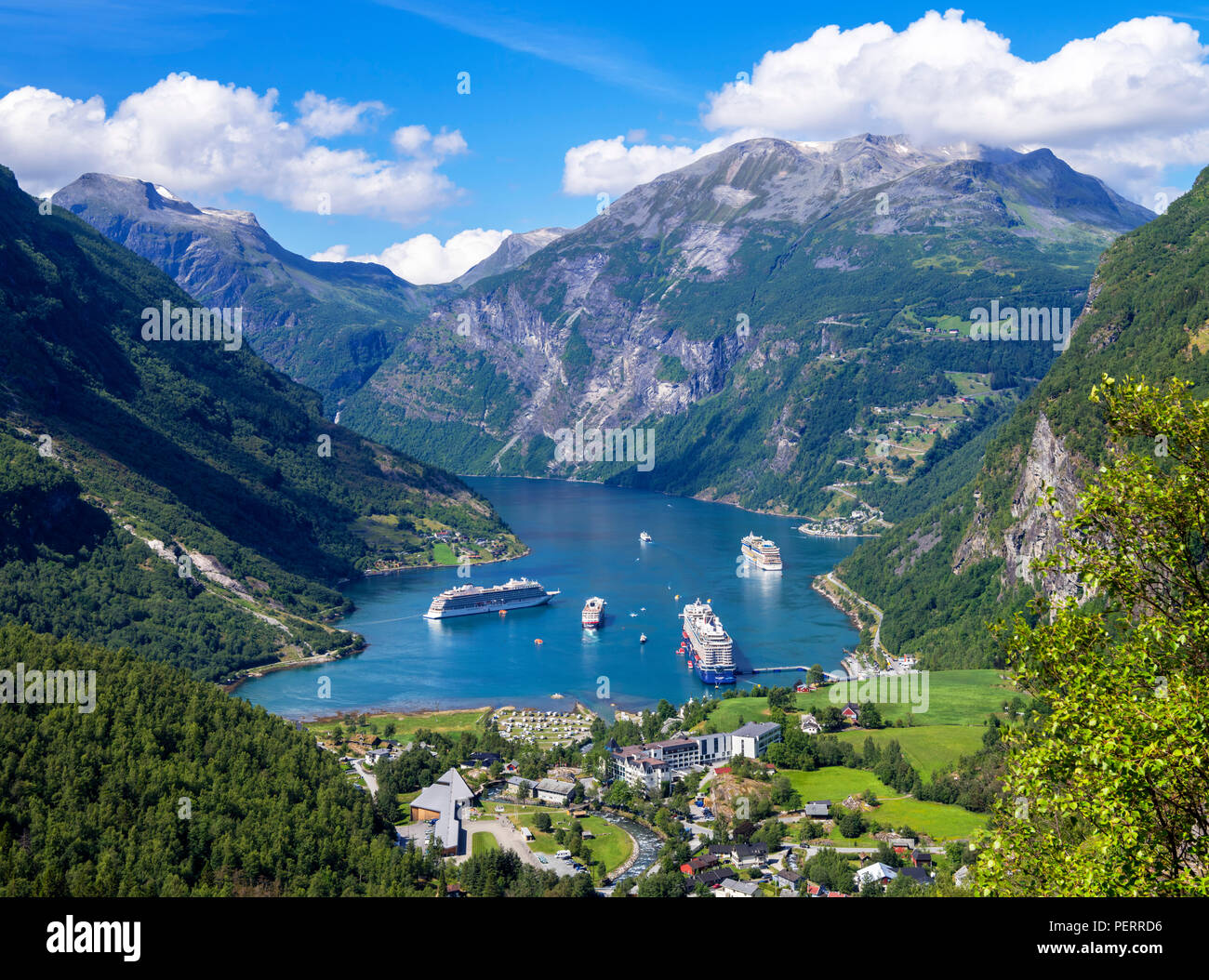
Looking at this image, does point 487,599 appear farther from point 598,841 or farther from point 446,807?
point 598,841

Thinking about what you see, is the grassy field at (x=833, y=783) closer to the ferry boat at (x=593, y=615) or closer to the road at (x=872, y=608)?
the road at (x=872, y=608)

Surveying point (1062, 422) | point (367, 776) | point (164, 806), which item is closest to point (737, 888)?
point (164, 806)

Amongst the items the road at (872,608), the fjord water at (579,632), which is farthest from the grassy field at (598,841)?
the road at (872,608)

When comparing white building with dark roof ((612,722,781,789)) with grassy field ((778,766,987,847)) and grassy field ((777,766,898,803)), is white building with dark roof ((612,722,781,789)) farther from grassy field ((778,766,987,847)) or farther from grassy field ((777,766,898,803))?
grassy field ((778,766,987,847))

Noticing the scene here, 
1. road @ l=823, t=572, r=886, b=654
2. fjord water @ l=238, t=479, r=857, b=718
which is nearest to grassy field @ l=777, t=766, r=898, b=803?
fjord water @ l=238, t=479, r=857, b=718
